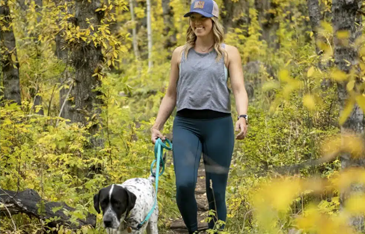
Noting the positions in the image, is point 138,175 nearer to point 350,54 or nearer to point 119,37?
point 119,37

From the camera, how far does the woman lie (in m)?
4.54

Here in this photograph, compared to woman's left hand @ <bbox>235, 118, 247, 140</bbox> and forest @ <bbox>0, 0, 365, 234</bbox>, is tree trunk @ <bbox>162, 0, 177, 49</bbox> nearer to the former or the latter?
forest @ <bbox>0, 0, 365, 234</bbox>

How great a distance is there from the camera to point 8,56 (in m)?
8.06

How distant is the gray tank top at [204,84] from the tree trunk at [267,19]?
16.6 meters

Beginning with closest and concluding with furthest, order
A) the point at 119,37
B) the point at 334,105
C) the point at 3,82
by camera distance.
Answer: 1. the point at 334,105
2. the point at 119,37
3. the point at 3,82

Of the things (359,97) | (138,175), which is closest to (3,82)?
(138,175)

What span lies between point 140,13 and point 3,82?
63.7ft

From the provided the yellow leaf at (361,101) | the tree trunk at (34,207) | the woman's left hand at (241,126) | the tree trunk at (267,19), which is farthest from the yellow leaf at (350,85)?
the tree trunk at (267,19)

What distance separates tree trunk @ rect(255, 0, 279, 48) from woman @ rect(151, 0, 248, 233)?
16.5 metres

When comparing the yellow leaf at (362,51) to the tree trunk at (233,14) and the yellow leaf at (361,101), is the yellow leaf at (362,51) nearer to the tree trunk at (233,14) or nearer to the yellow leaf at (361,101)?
the yellow leaf at (361,101)

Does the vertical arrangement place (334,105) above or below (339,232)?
below

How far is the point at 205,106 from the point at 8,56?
466 centimetres

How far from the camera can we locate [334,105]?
Answer: 678cm

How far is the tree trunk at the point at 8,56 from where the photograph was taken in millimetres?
7887
